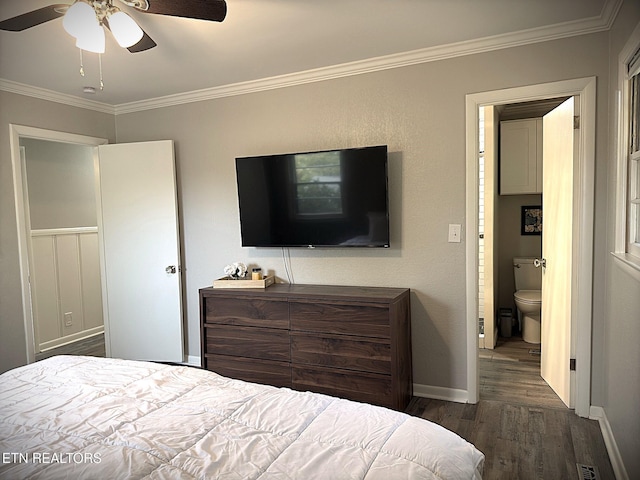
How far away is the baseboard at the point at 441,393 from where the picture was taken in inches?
125

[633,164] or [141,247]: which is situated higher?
[633,164]

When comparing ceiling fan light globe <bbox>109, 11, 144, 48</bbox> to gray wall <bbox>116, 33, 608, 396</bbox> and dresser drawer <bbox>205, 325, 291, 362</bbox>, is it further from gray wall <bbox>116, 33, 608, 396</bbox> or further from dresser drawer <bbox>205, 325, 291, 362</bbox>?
dresser drawer <bbox>205, 325, 291, 362</bbox>

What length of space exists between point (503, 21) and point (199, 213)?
9.03 feet

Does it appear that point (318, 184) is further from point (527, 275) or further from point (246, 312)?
point (527, 275)

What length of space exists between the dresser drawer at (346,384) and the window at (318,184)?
3.73 ft

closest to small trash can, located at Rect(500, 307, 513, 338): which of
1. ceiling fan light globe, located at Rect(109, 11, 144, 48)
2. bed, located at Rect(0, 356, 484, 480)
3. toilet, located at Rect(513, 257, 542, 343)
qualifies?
toilet, located at Rect(513, 257, 542, 343)

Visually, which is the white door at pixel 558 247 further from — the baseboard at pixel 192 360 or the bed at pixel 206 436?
the baseboard at pixel 192 360

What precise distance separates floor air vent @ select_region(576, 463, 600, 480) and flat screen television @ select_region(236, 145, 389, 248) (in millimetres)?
1685

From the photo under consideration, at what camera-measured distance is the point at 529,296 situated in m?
4.50

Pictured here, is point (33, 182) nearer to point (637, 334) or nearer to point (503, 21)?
point (503, 21)

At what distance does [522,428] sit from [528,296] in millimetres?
2024

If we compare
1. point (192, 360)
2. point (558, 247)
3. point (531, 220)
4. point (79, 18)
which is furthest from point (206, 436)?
point (531, 220)

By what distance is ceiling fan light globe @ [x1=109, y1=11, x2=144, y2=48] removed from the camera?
1870mm

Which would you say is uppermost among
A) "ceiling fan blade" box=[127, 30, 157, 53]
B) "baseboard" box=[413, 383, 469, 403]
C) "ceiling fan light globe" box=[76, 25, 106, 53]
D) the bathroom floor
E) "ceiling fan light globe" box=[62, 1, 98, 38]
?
"ceiling fan blade" box=[127, 30, 157, 53]
